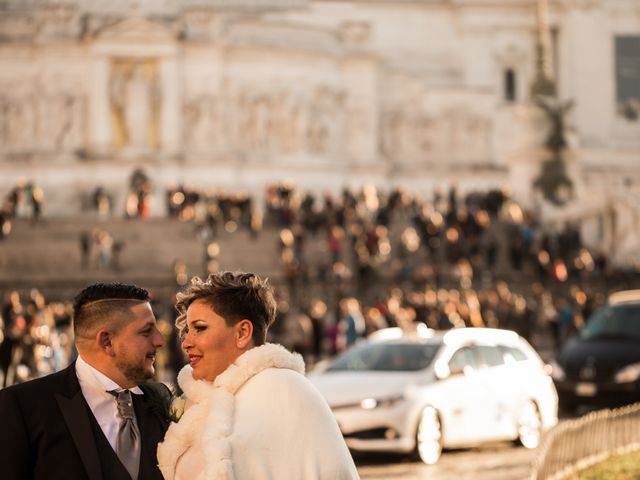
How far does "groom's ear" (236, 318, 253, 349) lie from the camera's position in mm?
5258

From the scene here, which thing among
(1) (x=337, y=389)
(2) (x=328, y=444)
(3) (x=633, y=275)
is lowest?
(3) (x=633, y=275)

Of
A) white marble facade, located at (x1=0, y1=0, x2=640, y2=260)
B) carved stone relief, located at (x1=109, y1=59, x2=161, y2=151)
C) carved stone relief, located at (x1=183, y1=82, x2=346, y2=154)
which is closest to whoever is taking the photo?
white marble facade, located at (x1=0, y1=0, x2=640, y2=260)

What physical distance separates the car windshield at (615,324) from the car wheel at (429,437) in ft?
20.9

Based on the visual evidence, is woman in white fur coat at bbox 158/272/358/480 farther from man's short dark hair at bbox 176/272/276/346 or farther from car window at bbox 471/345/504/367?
car window at bbox 471/345/504/367

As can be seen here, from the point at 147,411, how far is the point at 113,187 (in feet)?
161

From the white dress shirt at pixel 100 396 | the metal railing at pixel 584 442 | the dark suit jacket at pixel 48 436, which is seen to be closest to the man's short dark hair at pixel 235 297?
the white dress shirt at pixel 100 396

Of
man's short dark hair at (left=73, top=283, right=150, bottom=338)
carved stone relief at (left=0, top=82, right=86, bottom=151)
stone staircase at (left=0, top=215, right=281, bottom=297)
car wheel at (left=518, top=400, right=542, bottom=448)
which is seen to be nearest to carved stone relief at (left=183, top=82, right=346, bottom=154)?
carved stone relief at (left=0, top=82, right=86, bottom=151)

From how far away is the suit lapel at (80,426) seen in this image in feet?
17.0

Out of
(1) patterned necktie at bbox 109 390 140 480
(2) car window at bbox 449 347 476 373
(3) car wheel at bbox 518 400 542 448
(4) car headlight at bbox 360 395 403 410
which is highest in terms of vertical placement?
(1) patterned necktie at bbox 109 390 140 480

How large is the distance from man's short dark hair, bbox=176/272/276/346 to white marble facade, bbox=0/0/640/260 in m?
46.0

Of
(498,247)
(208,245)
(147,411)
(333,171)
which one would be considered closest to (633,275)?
(498,247)

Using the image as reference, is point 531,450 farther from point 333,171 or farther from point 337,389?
point 333,171

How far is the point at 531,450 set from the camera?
1728 centimetres

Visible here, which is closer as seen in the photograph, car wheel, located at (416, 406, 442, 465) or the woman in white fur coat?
the woman in white fur coat
